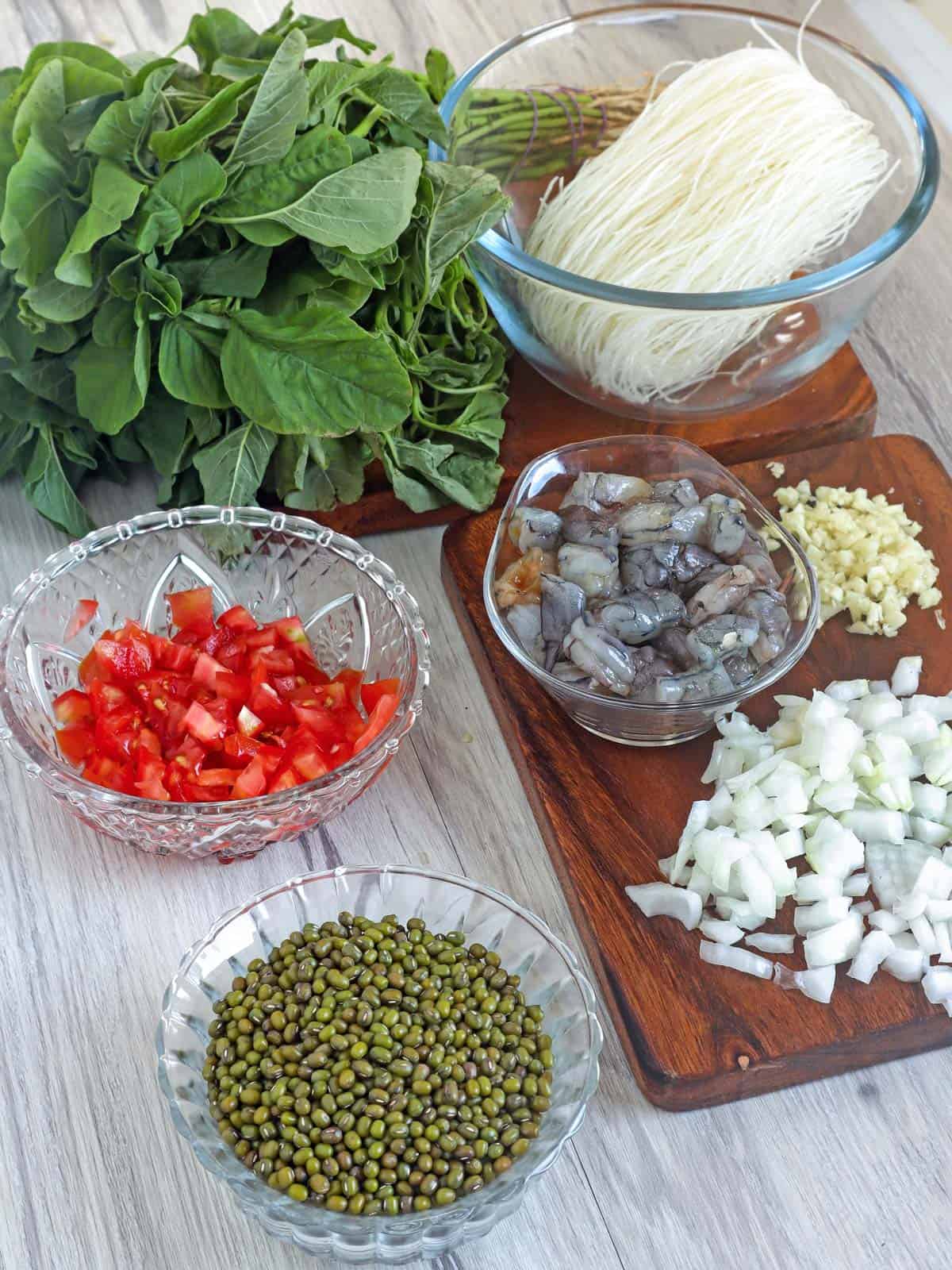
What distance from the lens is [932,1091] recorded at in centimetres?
127

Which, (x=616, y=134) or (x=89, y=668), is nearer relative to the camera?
(x=89, y=668)

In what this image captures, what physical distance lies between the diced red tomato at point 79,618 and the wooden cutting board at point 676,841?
1.35ft

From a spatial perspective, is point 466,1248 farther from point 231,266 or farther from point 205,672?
point 231,266

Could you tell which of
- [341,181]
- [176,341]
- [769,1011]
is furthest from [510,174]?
[769,1011]

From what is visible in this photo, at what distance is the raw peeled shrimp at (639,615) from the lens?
4.47ft

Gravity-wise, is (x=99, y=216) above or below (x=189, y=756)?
above

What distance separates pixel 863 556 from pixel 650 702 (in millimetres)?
408

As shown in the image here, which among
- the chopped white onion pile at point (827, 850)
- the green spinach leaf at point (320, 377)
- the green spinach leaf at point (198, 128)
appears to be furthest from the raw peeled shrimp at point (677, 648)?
the green spinach leaf at point (198, 128)

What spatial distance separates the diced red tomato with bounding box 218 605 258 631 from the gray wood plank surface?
0.22 metres

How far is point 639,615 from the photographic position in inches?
53.7

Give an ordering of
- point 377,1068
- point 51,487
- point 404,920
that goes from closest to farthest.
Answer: point 377,1068, point 404,920, point 51,487

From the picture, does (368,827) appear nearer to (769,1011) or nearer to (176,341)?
(769,1011)

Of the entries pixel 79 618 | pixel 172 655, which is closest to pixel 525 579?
→ pixel 172 655

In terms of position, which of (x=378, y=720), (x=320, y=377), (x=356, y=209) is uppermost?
(x=356, y=209)
